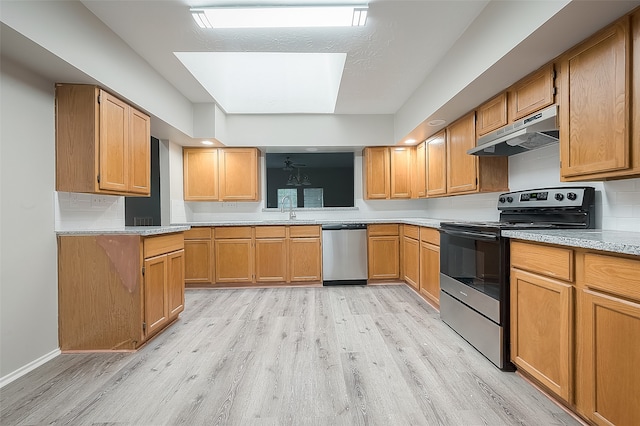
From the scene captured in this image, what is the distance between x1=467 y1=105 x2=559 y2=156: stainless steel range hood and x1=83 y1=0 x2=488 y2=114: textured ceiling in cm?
82

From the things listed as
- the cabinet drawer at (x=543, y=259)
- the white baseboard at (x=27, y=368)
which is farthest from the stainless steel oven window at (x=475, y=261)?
the white baseboard at (x=27, y=368)

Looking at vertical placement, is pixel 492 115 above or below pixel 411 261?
above

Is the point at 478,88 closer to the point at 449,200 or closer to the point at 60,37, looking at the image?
the point at 449,200

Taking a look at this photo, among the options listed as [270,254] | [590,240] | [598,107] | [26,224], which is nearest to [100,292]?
[26,224]

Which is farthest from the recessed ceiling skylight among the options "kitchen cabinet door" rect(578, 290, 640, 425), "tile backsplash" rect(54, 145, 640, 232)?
"kitchen cabinet door" rect(578, 290, 640, 425)

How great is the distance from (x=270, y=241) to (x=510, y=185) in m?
2.95

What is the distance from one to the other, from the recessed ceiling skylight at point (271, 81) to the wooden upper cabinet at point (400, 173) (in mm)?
1236

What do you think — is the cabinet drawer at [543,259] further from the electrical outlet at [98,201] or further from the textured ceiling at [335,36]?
the electrical outlet at [98,201]

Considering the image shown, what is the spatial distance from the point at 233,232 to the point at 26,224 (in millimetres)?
2339

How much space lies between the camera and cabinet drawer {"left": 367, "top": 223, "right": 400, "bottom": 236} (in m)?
4.36

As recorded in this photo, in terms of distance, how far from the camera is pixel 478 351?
7.33 feet

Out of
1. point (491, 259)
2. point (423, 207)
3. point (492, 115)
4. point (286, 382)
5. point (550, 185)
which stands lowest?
point (286, 382)

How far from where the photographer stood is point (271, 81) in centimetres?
407

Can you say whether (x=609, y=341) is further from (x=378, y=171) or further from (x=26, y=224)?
(x=378, y=171)
